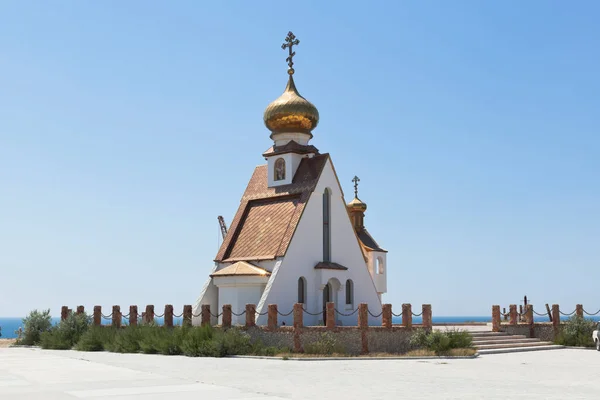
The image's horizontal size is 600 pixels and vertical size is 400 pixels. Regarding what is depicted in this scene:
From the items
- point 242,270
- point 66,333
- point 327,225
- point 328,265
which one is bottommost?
point 66,333

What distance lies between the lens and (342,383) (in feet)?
50.5

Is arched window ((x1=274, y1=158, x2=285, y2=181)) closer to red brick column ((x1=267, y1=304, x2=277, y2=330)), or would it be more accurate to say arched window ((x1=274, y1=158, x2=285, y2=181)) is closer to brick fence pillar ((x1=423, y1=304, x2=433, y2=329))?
red brick column ((x1=267, y1=304, x2=277, y2=330))

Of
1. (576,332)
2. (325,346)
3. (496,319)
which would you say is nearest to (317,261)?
(325,346)

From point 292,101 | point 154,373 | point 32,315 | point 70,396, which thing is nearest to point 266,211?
point 292,101

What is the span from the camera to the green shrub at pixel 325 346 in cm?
2358

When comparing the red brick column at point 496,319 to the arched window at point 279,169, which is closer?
the red brick column at point 496,319

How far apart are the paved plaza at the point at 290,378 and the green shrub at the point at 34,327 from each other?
9003 millimetres

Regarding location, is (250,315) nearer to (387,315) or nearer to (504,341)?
(387,315)

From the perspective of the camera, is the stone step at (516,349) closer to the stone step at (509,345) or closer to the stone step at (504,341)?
the stone step at (509,345)

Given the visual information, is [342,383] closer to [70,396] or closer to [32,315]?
[70,396]

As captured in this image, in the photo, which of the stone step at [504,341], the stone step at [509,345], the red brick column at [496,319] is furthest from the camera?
the red brick column at [496,319]

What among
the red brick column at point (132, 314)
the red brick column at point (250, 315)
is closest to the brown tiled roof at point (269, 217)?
the red brick column at point (132, 314)

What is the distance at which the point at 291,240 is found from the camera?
98.0 ft

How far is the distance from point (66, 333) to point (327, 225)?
1248 centimetres
